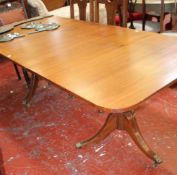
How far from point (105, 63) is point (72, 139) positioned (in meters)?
0.79

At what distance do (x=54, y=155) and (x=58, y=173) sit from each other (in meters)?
0.16

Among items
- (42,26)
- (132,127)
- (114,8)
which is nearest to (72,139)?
(132,127)

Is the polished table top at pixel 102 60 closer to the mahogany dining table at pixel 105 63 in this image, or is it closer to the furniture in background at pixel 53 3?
the mahogany dining table at pixel 105 63

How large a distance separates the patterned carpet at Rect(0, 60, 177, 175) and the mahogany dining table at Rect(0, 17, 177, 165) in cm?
10

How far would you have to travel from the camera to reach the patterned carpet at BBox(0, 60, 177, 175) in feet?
5.30

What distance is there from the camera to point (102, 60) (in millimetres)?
1316

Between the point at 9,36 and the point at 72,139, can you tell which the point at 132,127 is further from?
the point at 9,36

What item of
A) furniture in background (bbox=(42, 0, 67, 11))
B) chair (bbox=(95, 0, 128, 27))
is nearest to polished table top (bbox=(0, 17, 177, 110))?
chair (bbox=(95, 0, 128, 27))

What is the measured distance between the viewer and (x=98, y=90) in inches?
41.2

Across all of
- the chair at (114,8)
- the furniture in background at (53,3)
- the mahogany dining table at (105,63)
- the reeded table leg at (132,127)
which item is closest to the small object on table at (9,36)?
the mahogany dining table at (105,63)

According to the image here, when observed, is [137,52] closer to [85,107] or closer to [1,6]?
[85,107]

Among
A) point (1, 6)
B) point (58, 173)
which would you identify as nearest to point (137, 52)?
point (58, 173)

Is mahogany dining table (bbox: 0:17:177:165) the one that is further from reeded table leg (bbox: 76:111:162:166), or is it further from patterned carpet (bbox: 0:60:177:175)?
patterned carpet (bbox: 0:60:177:175)

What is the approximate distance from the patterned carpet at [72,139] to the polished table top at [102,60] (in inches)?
8.6
